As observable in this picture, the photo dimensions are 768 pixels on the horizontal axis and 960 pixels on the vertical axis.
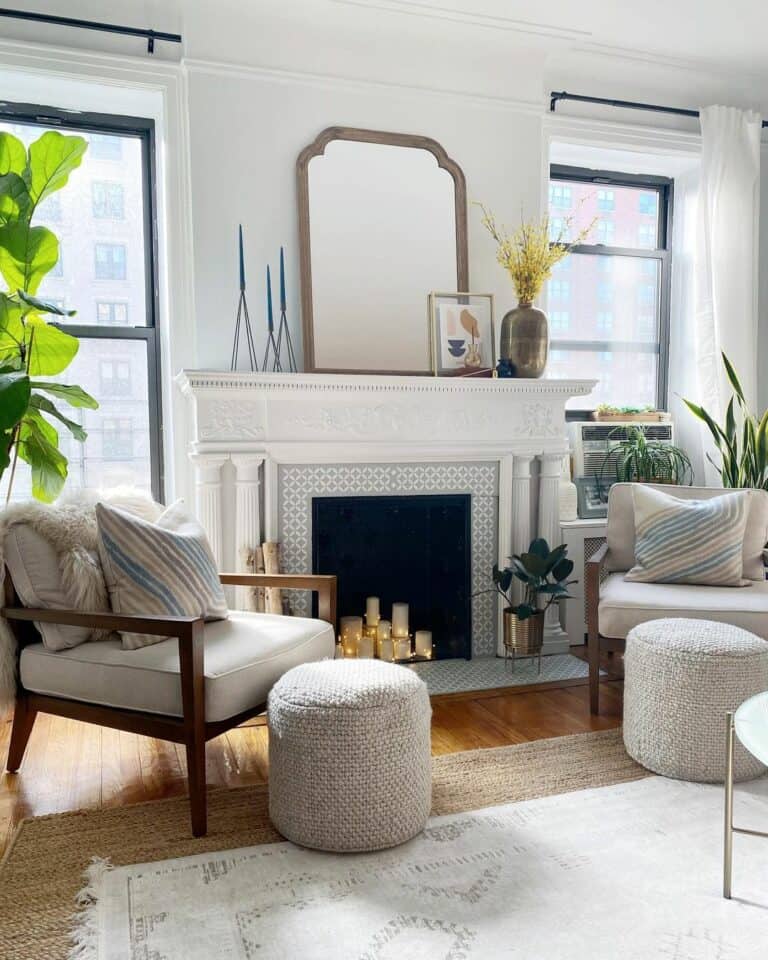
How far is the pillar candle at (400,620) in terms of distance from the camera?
133 inches

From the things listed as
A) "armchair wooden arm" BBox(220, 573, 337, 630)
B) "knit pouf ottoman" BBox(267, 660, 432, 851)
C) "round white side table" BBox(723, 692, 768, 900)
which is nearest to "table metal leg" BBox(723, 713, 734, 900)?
"round white side table" BBox(723, 692, 768, 900)

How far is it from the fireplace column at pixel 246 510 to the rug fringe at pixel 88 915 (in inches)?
54.8

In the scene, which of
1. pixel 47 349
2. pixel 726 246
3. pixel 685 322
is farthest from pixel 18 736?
pixel 726 246

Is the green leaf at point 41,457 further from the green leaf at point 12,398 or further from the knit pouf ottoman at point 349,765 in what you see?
the knit pouf ottoman at point 349,765

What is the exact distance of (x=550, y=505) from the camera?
355 centimetres

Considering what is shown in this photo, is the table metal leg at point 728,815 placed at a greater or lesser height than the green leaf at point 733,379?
lesser

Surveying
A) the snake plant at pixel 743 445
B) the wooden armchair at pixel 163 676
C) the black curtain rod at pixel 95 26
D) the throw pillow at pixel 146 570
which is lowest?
the wooden armchair at pixel 163 676

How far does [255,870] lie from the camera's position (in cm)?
180

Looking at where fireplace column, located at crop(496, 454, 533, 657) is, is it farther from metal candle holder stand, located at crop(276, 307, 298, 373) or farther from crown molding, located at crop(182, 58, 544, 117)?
crown molding, located at crop(182, 58, 544, 117)

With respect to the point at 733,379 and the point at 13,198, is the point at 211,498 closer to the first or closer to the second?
the point at 13,198

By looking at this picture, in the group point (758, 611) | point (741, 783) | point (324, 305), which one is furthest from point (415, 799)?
point (324, 305)

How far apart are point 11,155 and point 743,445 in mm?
3333

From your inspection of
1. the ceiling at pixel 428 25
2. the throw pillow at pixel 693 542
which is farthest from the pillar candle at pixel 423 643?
the ceiling at pixel 428 25

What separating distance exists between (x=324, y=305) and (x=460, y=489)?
3.31 ft
